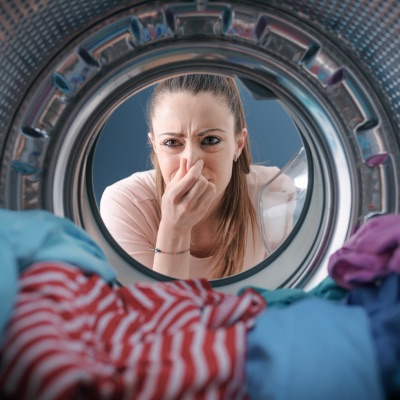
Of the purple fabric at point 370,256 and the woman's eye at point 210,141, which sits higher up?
the woman's eye at point 210,141

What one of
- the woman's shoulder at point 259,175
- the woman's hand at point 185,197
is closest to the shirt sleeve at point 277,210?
the woman's shoulder at point 259,175

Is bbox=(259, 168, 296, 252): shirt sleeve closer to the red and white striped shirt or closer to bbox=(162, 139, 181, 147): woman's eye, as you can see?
bbox=(162, 139, 181, 147): woman's eye

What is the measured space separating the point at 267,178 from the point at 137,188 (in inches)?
17.4

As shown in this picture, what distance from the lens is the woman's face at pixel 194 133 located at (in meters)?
1.44

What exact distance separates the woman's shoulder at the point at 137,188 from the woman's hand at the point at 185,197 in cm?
38

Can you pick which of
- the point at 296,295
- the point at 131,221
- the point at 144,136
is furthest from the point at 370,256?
the point at 144,136

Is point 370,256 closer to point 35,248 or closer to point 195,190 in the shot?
point 35,248

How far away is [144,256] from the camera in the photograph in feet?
5.73

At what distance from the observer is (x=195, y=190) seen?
1.39 meters

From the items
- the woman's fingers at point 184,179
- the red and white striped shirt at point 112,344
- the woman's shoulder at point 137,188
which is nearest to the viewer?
the red and white striped shirt at point 112,344

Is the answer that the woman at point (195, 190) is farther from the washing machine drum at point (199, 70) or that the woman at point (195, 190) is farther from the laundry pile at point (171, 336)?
the laundry pile at point (171, 336)

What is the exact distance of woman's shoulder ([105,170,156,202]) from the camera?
1.86 metres

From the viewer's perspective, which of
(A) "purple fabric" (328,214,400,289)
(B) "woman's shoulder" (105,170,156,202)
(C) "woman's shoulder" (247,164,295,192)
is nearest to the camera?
(A) "purple fabric" (328,214,400,289)

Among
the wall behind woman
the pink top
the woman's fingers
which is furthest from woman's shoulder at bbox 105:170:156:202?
the woman's fingers
